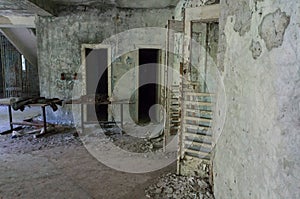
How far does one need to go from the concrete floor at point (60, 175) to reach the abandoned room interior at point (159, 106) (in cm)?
2

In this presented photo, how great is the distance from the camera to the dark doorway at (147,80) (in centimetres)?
692

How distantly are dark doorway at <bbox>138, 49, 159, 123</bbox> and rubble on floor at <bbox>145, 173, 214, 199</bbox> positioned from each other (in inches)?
126

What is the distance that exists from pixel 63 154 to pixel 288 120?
3780 millimetres

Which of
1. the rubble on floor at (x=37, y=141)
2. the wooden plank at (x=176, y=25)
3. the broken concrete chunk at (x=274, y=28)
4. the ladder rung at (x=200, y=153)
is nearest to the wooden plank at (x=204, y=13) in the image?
the wooden plank at (x=176, y=25)

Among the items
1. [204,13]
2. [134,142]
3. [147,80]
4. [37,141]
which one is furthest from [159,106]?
[204,13]

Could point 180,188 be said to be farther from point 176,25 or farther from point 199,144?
point 176,25

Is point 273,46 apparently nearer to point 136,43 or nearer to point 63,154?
point 63,154

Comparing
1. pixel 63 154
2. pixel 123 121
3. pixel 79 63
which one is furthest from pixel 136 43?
pixel 63 154

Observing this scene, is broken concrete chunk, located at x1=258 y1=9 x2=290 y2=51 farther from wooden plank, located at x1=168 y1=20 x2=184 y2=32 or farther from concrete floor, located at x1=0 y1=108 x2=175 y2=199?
concrete floor, located at x1=0 y1=108 x2=175 y2=199

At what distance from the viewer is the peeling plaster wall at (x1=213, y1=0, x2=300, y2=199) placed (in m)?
1.31

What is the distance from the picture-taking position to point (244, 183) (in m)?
1.91

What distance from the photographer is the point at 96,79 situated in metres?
7.29

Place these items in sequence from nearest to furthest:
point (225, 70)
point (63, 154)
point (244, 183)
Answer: point (244, 183) < point (225, 70) < point (63, 154)

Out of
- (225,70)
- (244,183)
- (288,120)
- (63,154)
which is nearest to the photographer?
(288,120)
